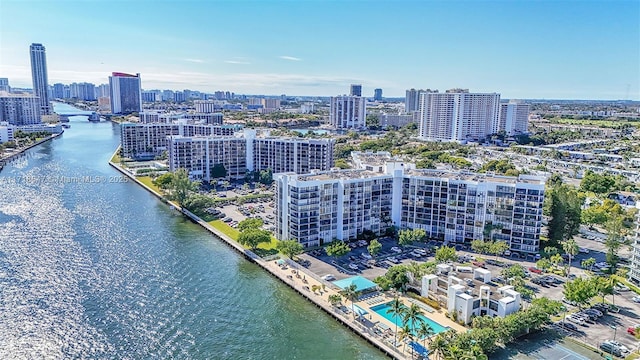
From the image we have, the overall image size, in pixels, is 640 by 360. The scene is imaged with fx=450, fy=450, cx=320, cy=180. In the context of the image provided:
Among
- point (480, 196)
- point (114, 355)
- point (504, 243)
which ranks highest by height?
point (480, 196)

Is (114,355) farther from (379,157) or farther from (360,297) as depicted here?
(379,157)

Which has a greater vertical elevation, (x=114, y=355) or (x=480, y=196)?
(x=480, y=196)

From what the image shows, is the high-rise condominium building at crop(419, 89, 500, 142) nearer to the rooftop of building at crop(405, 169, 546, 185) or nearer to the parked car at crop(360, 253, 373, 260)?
the rooftop of building at crop(405, 169, 546, 185)

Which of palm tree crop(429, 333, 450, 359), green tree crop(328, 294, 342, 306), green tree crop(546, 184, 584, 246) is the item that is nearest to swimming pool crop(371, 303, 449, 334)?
green tree crop(328, 294, 342, 306)

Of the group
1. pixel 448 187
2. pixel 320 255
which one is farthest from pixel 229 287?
pixel 448 187

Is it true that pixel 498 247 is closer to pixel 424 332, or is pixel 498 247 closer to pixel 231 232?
pixel 424 332

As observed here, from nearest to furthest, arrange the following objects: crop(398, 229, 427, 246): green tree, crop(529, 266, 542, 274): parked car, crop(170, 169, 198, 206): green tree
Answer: crop(529, 266, 542, 274): parked car
crop(398, 229, 427, 246): green tree
crop(170, 169, 198, 206): green tree

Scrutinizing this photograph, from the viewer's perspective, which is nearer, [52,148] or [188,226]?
[188,226]
